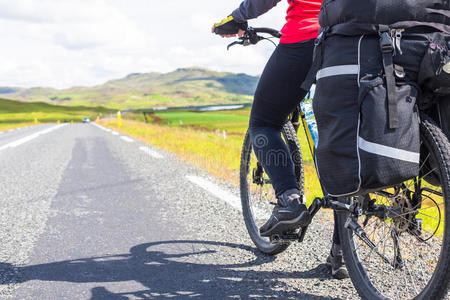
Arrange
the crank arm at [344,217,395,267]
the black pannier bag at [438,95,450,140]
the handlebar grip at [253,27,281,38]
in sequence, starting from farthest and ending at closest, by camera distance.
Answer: the handlebar grip at [253,27,281,38], the crank arm at [344,217,395,267], the black pannier bag at [438,95,450,140]

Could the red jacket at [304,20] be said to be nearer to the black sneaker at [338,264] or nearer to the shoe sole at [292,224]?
the shoe sole at [292,224]

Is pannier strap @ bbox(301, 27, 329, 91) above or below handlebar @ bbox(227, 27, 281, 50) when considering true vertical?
below

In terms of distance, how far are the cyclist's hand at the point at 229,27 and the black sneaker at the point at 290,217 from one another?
4.34ft

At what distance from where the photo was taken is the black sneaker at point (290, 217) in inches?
97.9

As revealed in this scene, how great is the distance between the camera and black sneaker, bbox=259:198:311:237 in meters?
2.49

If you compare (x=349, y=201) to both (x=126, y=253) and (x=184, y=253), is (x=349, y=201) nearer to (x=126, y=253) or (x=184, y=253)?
(x=184, y=253)

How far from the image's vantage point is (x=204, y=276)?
2.58 metres

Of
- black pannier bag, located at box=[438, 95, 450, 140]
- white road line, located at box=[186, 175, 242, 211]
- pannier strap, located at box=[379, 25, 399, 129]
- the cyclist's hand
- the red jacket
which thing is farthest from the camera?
white road line, located at box=[186, 175, 242, 211]

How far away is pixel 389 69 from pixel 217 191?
375 centimetres

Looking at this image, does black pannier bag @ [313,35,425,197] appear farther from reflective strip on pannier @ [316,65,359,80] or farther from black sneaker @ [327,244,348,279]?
black sneaker @ [327,244,348,279]

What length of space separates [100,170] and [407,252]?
632 cm

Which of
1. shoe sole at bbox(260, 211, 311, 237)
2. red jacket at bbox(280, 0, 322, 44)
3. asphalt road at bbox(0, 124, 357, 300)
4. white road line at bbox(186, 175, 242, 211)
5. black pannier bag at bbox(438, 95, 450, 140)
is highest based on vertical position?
red jacket at bbox(280, 0, 322, 44)

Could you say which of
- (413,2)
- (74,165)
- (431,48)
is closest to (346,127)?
(431,48)

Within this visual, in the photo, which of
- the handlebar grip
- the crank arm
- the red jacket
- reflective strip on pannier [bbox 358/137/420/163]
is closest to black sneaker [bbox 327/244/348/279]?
the crank arm
